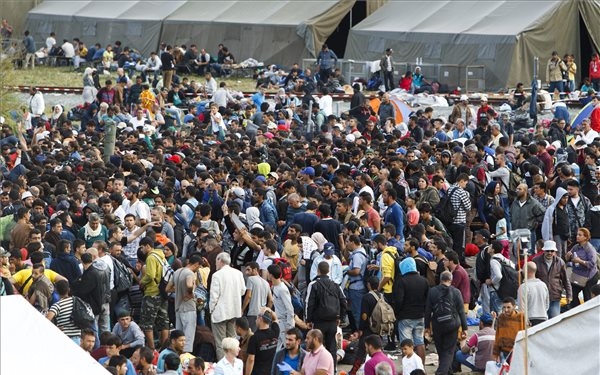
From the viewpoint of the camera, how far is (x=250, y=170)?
884 inches

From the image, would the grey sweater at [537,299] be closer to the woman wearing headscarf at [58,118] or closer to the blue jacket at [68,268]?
the blue jacket at [68,268]

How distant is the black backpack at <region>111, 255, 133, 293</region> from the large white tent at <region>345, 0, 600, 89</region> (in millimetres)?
24801

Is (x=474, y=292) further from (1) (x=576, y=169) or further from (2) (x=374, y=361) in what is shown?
(1) (x=576, y=169)

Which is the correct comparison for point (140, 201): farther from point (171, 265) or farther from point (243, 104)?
point (243, 104)

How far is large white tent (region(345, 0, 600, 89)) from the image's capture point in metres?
40.3

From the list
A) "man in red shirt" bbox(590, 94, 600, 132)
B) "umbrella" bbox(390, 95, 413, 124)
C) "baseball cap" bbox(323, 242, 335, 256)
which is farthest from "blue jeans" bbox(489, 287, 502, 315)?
"umbrella" bbox(390, 95, 413, 124)

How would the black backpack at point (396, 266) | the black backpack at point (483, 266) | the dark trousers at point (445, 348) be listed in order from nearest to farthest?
the dark trousers at point (445, 348)
the black backpack at point (396, 266)
the black backpack at point (483, 266)

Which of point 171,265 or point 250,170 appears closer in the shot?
point 171,265

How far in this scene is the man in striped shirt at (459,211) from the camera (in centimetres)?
1992

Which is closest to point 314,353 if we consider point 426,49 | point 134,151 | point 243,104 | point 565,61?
point 134,151

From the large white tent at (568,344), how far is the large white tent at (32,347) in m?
3.87

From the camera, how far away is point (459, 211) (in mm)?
19969

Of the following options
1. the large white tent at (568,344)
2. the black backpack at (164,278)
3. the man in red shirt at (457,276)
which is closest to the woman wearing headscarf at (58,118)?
the black backpack at (164,278)

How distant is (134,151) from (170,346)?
37.0 ft
